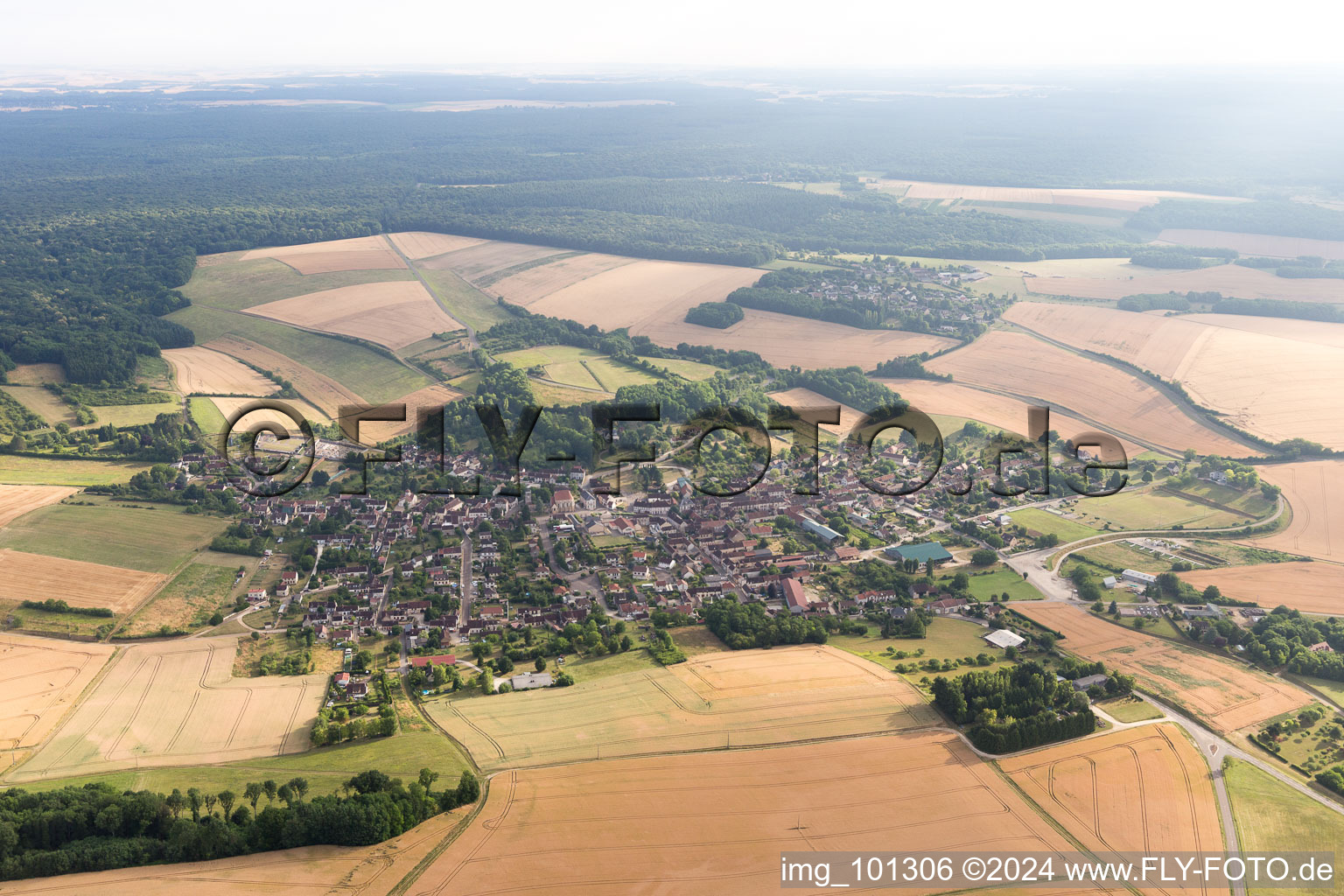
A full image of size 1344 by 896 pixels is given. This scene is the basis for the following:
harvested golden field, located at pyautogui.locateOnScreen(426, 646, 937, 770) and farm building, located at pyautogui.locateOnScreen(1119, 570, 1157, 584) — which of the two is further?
farm building, located at pyautogui.locateOnScreen(1119, 570, 1157, 584)

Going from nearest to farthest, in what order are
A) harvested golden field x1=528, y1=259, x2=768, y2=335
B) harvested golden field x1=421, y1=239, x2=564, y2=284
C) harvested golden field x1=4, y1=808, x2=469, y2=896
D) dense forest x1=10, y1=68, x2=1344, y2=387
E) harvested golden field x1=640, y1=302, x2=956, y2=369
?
harvested golden field x1=4, y1=808, x2=469, y2=896
harvested golden field x1=640, y1=302, x2=956, y2=369
harvested golden field x1=528, y1=259, x2=768, y2=335
dense forest x1=10, y1=68, x2=1344, y2=387
harvested golden field x1=421, y1=239, x2=564, y2=284

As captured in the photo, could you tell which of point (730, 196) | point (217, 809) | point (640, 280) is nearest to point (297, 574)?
point (217, 809)

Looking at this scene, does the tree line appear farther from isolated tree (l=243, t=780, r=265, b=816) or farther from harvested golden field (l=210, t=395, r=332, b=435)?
harvested golden field (l=210, t=395, r=332, b=435)

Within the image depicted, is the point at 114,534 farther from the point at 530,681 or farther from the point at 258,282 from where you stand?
the point at 258,282

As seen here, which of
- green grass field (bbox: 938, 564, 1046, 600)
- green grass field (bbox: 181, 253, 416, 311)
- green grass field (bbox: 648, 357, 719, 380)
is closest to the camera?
green grass field (bbox: 938, 564, 1046, 600)

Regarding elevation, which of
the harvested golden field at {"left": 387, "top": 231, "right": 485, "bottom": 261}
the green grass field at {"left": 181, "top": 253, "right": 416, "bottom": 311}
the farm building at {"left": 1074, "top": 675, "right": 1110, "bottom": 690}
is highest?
the harvested golden field at {"left": 387, "top": 231, "right": 485, "bottom": 261}

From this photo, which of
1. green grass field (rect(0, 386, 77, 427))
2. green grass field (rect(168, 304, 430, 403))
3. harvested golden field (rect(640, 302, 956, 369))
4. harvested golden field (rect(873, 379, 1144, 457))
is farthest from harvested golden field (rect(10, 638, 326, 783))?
harvested golden field (rect(640, 302, 956, 369))

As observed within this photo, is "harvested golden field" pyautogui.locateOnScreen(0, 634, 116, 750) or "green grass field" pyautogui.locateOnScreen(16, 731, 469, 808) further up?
"harvested golden field" pyautogui.locateOnScreen(0, 634, 116, 750)
